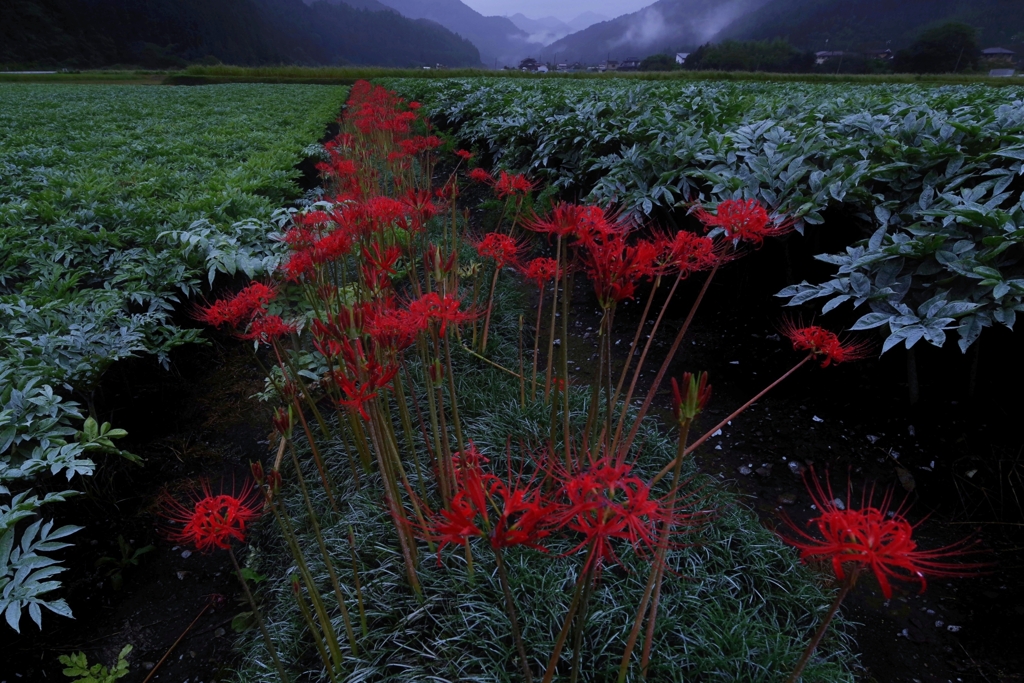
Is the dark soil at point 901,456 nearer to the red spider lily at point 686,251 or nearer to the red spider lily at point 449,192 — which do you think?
the red spider lily at point 686,251

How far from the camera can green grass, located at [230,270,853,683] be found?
63.9 inches

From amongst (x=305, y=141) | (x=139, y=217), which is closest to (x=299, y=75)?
(x=305, y=141)

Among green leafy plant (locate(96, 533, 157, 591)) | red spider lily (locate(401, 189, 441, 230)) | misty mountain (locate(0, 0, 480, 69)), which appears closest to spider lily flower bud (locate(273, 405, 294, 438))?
red spider lily (locate(401, 189, 441, 230))

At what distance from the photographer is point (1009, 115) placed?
3.05m

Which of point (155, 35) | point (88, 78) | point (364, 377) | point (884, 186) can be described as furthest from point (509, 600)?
point (155, 35)

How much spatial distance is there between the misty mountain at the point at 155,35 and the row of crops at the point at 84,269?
58039 millimetres

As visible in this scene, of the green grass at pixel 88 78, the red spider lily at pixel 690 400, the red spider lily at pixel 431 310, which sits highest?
the green grass at pixel 88 78

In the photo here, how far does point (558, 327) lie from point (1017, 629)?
290cm

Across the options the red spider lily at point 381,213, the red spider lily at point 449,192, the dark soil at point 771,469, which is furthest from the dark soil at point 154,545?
the red spider lily at point 449,192

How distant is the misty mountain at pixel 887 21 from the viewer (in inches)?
2899

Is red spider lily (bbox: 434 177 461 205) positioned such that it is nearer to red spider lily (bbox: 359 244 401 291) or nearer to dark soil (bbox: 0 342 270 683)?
red spider lily (bbox: 359 244 401 291)

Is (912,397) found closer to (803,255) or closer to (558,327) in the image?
(803,255)

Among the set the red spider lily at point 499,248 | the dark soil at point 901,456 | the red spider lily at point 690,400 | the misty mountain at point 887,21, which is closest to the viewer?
the red spider lily at point 690,400

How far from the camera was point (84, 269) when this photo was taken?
3.40 meters
